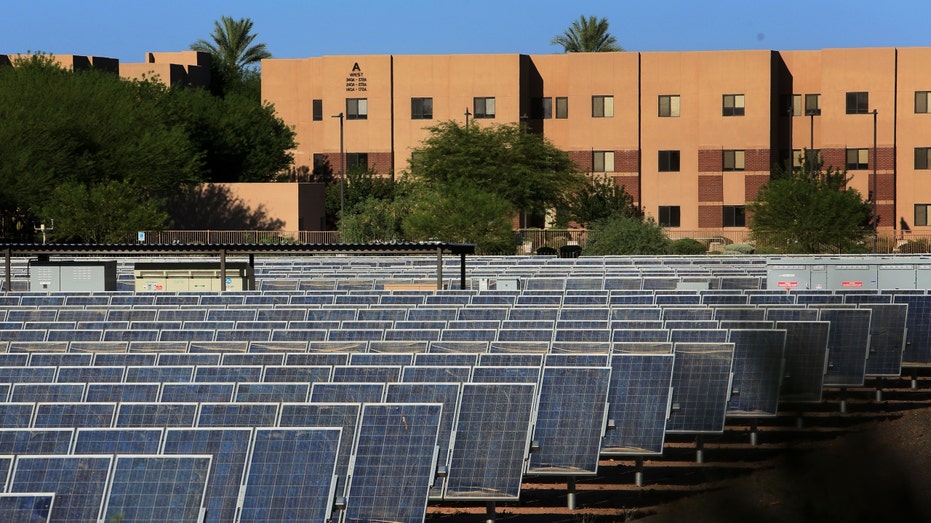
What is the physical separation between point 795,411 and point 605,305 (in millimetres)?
22146

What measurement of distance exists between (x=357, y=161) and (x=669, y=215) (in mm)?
20080

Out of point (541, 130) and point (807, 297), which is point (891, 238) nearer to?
point (541, 130)

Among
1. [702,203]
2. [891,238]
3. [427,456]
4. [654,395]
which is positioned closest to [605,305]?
[654,395]

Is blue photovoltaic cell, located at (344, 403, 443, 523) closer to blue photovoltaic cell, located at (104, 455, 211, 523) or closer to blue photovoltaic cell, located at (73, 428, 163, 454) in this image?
blue photovoltaic cell, located at (104, 455, 211, 523)

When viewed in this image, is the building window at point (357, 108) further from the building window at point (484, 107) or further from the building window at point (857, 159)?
the building window at point (857, 159)

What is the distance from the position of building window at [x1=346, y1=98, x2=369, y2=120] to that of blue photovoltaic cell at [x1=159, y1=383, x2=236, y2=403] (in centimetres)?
6833

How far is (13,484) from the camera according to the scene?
10.3 metres

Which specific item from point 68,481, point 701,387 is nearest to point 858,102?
point 701,387

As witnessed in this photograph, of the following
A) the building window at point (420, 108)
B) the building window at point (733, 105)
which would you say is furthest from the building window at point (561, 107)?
the building window at point (733, 105)

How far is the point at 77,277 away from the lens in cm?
3183

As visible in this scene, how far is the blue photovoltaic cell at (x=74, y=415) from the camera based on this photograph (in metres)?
12.8

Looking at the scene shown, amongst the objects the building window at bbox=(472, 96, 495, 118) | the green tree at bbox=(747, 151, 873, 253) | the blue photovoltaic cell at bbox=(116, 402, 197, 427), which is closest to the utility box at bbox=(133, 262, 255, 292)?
the blue photovoltaic cell at bbox=(116, 402, 197, 427)

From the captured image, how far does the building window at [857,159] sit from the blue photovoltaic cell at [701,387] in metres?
66.5

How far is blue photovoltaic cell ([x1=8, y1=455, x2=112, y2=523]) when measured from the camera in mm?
9977
